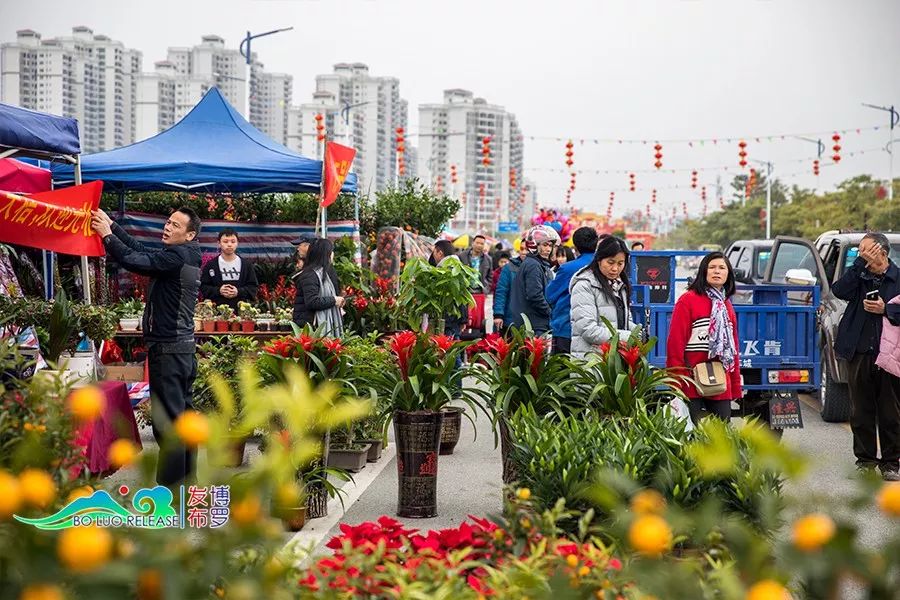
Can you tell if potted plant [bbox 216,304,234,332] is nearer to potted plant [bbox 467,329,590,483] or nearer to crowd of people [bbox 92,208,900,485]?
crowd of people [bbox 92,208,900,485]

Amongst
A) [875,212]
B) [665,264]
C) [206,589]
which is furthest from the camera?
[875,212]

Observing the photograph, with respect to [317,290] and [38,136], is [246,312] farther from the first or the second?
[38,136]

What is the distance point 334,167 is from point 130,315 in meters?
3.32

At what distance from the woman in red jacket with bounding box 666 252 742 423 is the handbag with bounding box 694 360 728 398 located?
1.9 inches

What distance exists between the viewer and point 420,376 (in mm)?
7758

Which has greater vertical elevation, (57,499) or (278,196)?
(278,196)

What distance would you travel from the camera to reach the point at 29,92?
210 ft

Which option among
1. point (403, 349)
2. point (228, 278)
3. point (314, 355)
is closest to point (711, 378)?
point (403, 349)

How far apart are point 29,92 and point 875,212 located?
147 feet

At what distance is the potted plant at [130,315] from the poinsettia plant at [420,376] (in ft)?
15.8

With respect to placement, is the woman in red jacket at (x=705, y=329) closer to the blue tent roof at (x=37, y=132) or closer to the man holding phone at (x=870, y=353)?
the man holding phone at (x=870, y=353)

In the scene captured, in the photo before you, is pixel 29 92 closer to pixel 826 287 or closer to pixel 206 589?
pixel 826 287

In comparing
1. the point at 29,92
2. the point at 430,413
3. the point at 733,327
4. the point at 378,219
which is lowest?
the point at 430,413

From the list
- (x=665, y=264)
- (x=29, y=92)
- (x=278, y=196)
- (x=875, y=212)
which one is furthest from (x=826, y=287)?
(x=29, y=92)
